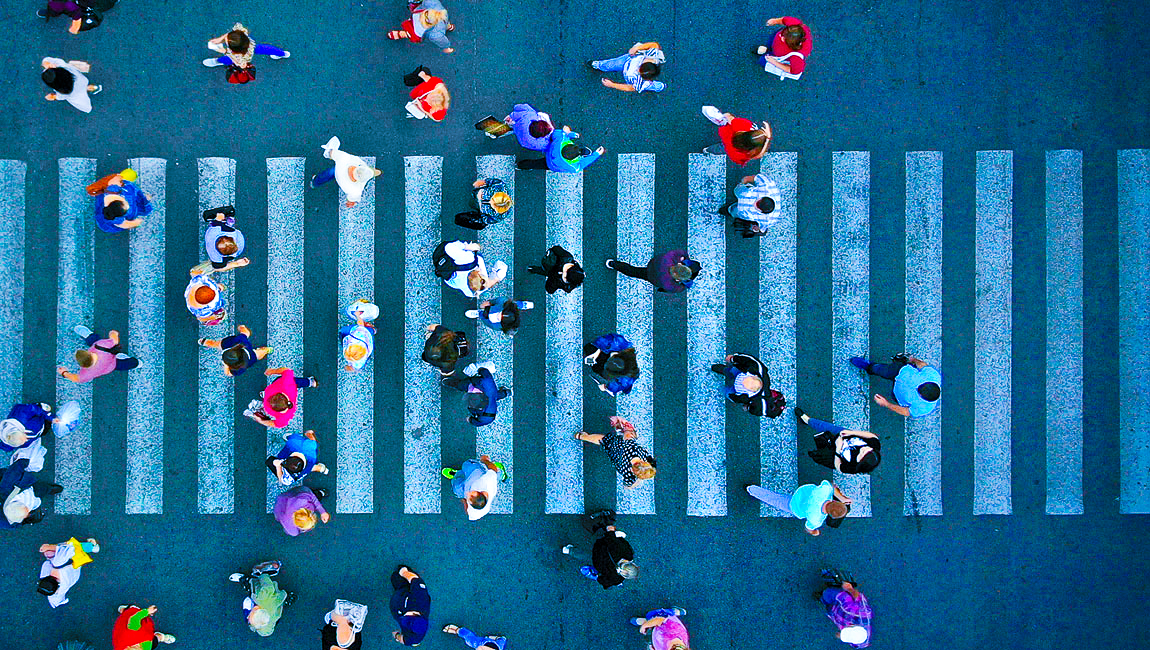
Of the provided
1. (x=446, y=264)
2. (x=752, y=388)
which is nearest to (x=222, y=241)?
(x=446, y=264)

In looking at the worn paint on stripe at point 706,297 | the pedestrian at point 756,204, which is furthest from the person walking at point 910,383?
the pedestrian at point 756,204

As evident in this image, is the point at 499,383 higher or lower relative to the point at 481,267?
lower

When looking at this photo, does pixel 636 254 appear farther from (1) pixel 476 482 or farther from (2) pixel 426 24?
(2) pixel 426 24

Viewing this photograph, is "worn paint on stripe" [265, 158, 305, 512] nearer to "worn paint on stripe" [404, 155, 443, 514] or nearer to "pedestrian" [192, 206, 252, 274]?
"pedestrian" [192, 206, 252, 274]

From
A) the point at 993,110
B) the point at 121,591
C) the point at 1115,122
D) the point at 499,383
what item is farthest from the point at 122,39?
the point at 1115,122

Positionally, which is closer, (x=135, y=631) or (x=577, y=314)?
(x=135, y=631)

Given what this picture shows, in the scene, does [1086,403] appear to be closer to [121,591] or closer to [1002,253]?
[1002,253]
